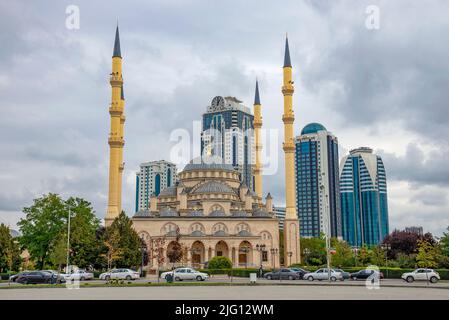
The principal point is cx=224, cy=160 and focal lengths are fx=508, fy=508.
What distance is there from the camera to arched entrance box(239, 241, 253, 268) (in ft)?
230

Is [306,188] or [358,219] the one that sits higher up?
[306,188]

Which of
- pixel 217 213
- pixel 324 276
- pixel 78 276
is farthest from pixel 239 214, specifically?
pixel 78 276

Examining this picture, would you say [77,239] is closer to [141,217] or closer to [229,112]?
[141,217]

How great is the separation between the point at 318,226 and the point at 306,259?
9097 cm

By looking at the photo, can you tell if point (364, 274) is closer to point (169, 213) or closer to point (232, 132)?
point (169, 213)

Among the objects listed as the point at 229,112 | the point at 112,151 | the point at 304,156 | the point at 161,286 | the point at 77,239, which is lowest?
the point at 161,286

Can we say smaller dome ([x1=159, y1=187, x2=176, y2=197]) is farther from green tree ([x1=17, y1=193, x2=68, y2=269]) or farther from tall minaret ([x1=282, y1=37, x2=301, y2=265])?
green tree ([x1=17, y1=193, x2=68, y2=269])

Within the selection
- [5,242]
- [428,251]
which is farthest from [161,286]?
[428,251]

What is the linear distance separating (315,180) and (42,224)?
117121mm

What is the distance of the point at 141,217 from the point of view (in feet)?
Answer: 234

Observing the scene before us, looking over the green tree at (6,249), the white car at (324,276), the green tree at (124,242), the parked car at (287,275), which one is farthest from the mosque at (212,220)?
the white car at (324,276)

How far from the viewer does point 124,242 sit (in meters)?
50.3

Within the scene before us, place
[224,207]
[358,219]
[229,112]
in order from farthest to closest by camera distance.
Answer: [229,112] → [358,219] → [224,207]

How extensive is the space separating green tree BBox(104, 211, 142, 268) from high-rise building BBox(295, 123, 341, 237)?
361 feet
